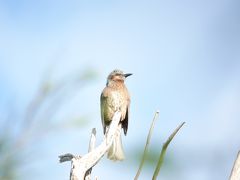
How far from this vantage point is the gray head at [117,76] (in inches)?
312

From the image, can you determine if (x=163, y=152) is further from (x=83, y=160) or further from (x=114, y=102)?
(x=114, y=102)

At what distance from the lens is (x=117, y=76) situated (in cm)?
802

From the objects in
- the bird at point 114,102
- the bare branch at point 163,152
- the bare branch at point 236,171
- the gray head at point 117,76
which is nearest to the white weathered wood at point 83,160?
the bare branch at point 236,171

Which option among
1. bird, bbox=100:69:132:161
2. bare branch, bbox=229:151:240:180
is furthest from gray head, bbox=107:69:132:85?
bare branch, bbox=229:151:240:180

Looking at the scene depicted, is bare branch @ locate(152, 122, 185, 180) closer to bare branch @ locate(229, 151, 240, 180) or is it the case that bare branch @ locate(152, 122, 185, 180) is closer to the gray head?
bare branch @ locate(229, 151, 240, 180)

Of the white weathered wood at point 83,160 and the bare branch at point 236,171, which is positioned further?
the white weathered wood at point 83,160

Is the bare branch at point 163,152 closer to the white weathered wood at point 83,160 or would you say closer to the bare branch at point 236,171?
the bare branch at point 236,171

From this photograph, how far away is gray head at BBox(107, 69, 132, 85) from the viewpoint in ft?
26.0

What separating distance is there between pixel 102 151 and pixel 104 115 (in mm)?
3748

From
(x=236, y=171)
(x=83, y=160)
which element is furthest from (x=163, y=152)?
(x=83, y=160)

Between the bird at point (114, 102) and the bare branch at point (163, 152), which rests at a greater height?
the bird at point (114, 102)

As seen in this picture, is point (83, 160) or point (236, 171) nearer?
point (236, 171)

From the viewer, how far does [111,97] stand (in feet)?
23.6

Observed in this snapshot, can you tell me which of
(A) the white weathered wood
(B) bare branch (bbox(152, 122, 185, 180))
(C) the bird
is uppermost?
(C) the bird
